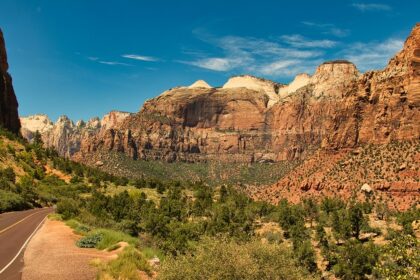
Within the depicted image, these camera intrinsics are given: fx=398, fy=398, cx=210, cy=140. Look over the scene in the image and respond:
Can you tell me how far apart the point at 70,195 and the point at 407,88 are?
335ft

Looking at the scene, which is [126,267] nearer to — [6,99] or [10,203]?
[10,203]

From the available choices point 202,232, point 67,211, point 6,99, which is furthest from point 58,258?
point 6,99

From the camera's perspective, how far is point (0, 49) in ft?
398

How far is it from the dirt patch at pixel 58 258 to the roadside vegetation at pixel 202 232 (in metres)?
0.95

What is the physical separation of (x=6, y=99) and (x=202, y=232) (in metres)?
97.4

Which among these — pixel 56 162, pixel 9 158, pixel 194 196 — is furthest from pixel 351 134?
pixel 9 158

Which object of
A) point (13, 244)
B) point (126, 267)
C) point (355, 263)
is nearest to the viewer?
point (126, 267)

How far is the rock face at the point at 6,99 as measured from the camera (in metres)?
120

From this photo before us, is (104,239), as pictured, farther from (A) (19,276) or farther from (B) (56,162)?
(B) (56,162)

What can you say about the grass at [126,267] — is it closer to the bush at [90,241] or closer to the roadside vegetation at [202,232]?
the roadside vegetation at [202,232]

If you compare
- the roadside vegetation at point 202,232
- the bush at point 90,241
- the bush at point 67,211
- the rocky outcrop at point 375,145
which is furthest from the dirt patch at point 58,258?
the rocky outcrop at point 375,145

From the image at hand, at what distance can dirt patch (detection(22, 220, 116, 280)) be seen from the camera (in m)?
16.5

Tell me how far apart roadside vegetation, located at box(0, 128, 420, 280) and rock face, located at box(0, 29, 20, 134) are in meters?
12.3

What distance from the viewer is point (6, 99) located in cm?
12219
